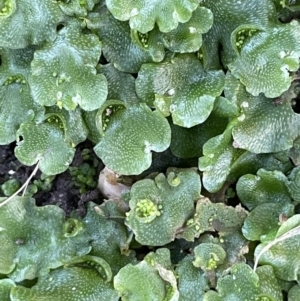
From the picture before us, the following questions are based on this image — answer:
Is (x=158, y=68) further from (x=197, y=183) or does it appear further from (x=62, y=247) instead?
(x=62, y=247)

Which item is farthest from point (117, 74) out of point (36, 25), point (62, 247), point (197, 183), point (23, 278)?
point (23, 278)

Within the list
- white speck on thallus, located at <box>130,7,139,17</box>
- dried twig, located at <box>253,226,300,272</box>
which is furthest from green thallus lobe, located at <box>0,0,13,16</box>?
dried twig, located at <box>253,226,300,272</box>

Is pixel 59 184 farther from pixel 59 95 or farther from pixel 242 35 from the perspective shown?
pixel 242 35

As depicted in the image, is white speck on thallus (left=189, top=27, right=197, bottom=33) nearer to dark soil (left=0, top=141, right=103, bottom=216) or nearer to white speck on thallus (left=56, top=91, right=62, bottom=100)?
white speck on thallus (left=56, top=91, right=62, bottom=100)

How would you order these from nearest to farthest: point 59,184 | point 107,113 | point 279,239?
point 279,239, point 107,113, point 59,184

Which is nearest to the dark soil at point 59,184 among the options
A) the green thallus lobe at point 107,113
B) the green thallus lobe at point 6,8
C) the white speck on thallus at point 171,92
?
the green thallus lobe at point 107,113

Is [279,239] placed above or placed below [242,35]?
below

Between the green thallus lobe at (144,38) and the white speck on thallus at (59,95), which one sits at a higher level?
the green thallus lobe at (144,38)

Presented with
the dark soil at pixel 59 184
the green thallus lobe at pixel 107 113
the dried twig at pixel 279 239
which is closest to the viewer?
the dried twig at pixel 279 239

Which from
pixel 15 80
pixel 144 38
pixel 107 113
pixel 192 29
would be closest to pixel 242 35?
pixel 192 29

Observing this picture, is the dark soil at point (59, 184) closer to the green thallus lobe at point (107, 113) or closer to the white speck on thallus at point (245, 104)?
the green thallus lobe at point (107, 113)

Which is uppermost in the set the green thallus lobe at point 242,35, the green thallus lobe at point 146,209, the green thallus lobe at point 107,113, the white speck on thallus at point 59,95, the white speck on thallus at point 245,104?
the green thallus lobe at point 242,35
